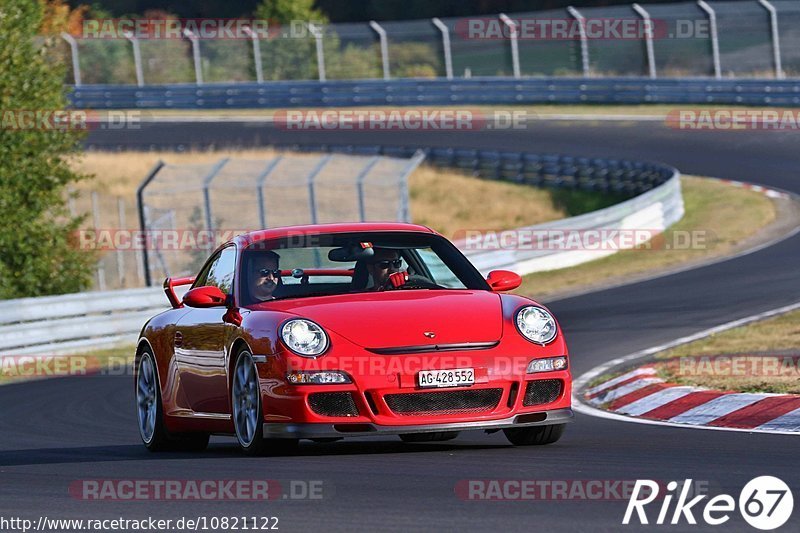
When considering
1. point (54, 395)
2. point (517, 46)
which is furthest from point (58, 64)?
point (517, 46)

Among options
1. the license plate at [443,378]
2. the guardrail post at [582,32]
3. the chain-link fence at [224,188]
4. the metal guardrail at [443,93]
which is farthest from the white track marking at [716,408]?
the guardrail post at [582,32]

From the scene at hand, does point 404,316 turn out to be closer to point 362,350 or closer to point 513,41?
point 362,350

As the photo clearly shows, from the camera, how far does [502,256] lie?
21.4 meters

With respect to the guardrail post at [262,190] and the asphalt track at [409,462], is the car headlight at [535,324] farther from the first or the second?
the guardrail post at [262,190]

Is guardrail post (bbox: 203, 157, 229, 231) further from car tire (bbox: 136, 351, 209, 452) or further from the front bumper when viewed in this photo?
the front bumper

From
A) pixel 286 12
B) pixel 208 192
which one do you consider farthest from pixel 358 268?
pixel 286 12

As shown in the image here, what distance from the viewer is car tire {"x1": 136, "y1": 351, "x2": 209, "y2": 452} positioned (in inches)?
379

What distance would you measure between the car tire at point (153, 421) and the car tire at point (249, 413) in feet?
3.19

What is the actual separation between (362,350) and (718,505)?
244 centimetres

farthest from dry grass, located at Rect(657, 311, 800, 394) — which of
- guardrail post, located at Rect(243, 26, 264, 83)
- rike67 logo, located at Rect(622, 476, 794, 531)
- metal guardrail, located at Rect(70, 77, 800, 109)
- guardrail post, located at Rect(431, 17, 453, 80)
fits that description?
guardrail post, located at Rect(243, 26, 264, 83)

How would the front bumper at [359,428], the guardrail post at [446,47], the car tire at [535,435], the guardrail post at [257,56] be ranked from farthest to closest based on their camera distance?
the guardrail post at [257,56] → the guardrail post at [446,47] → the car tire at [535,435] → the front bumper at [359,428]

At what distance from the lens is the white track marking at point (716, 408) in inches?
383

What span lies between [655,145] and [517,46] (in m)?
10.7

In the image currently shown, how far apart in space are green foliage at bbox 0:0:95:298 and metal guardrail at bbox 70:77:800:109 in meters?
18.7
